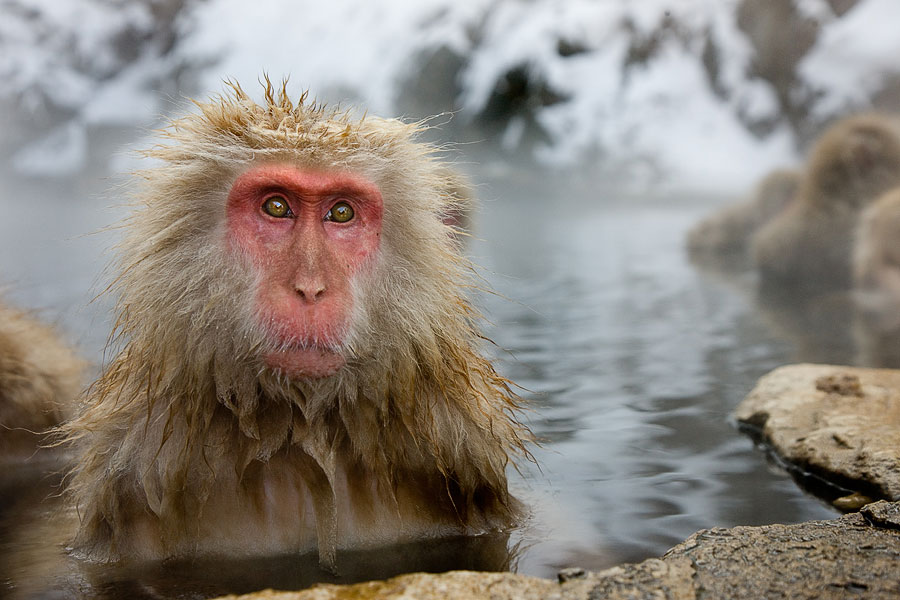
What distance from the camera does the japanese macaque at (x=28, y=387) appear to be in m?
3.24

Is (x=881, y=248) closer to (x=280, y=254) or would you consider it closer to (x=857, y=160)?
(x=857, y=160)

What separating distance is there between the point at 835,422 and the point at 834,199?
3.90 metres

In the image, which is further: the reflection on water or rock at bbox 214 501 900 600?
the reflection on water

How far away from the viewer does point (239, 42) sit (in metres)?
6.61

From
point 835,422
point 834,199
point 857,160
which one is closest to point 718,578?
point 835,422

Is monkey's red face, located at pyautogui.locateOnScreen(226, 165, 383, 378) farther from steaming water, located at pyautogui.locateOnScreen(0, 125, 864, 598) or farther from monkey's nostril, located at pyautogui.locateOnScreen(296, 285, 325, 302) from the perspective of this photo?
steaming water, located at pyautogui.locateOnScreen(0, 125, 864, 598)

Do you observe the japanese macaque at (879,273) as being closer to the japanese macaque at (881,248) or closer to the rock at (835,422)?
the japanese macaque at (881,248)

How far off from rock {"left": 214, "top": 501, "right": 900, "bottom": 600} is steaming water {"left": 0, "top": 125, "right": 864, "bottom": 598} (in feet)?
1.45

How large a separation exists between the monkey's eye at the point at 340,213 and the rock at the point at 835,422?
1540mm

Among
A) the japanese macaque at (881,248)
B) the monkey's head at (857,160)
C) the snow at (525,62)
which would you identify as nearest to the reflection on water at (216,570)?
the japanese macaque at (881,248)

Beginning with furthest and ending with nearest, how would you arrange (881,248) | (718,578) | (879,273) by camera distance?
(879,273), (881,248), (718,578)

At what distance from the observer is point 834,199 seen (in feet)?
21.1

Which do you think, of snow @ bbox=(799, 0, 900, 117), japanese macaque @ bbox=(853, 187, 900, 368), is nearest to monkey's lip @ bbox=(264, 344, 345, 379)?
japanese macaque @ bbox=(853, 187, 900, 368)

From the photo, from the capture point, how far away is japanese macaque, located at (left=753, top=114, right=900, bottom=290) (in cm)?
615
